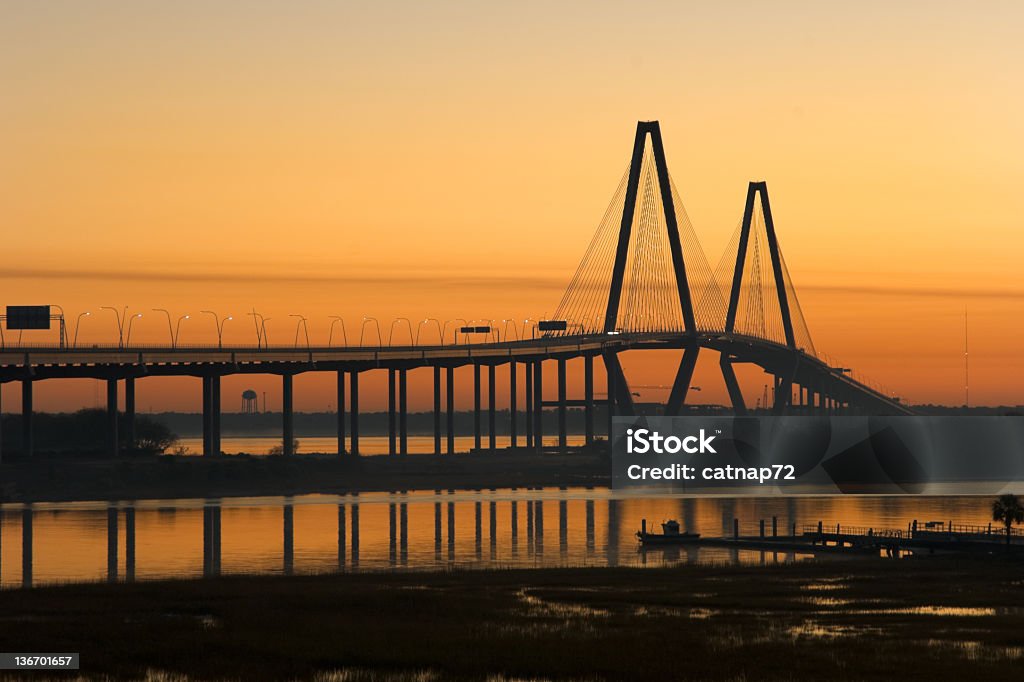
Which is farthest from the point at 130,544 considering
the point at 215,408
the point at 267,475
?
the point at 215,408

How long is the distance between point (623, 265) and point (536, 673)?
118924 millimetres

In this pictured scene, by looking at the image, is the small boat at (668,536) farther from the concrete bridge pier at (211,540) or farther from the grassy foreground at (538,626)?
the concrete bridge pier at (211,540)

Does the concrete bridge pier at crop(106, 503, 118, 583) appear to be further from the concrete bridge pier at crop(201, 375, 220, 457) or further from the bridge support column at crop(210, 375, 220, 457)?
the bridge support column at crop(210, 375, 220, 457)

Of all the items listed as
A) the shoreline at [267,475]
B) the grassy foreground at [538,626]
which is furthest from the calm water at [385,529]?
the grassy foreground at [538,626]

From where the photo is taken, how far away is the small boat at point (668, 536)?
3863 inches

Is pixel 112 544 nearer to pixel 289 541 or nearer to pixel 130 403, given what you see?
pixel 289 541

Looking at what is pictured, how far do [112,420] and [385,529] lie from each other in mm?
58199

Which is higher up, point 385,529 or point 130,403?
point 130,403

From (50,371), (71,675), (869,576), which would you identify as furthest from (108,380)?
(71,675)

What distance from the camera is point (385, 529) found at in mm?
105875

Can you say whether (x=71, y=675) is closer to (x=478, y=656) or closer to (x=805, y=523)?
(x=478, y=656)

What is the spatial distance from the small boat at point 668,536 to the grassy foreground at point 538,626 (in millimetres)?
20732

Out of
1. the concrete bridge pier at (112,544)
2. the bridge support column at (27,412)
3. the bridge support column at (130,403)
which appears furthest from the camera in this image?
the bridge support column at (130,403)

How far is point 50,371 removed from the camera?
502 feet
